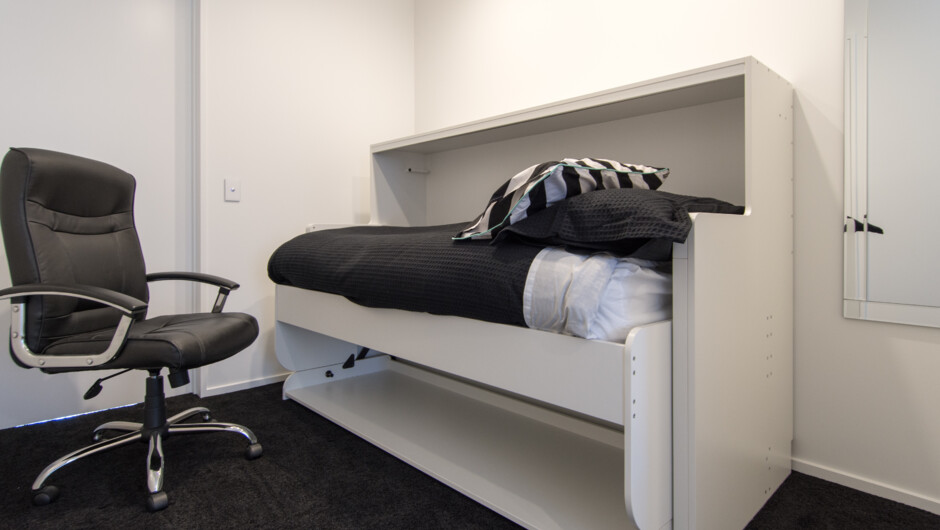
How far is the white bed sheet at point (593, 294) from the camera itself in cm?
99

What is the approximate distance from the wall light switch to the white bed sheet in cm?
168

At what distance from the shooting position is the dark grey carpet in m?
1.23

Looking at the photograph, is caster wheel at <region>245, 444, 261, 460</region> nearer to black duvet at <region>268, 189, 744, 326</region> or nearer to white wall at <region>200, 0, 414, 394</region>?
black duvet at <region>268, 189, 744, 326</region>

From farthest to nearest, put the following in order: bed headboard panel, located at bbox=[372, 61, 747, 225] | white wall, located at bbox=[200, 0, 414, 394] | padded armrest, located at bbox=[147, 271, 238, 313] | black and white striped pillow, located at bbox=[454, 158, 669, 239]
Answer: white wall, located at bbox=[200, 0, 414, 394]
padded armrest, located at bbox=[147, 271, 238, 313]
bed headboard panel, located at bbox=[372, 61, 747, 225]
black and white striped pillow, located at bbox=[454, 158, 669, 239]

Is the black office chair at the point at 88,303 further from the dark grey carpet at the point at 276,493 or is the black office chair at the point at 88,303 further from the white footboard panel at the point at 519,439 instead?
the white footboard panel at the point at 519,439

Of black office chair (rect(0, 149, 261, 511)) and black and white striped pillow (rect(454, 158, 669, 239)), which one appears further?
black office chair (rect(0, 149, 261, 511))

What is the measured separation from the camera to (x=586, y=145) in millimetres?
1975

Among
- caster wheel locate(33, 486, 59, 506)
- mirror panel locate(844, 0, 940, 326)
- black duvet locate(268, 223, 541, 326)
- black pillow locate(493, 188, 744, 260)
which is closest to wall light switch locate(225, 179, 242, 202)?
black duvet locate(268, 223, 541, 326)

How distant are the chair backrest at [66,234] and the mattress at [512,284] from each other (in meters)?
0.74

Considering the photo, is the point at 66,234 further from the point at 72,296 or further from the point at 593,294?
the point at 593,294

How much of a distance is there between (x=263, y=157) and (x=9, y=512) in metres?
1.55

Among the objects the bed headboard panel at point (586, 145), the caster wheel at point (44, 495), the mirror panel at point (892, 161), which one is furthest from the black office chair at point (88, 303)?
the mirror panel at point (892, 161)

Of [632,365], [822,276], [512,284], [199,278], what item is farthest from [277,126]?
[822,276]

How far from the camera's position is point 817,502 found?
1315mm
